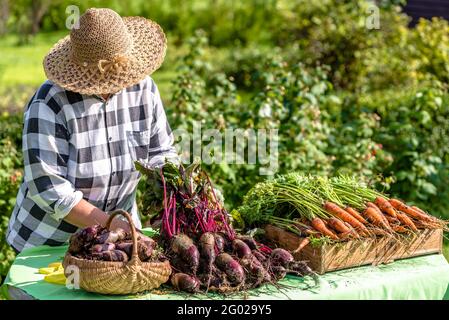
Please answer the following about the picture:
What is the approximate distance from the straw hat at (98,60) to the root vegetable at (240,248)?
903mm

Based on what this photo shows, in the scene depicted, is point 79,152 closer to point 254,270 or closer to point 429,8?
point 254,270

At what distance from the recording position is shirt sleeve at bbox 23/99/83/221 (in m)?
3.24

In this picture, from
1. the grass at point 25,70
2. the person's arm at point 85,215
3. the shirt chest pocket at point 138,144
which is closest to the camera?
the person's arm at point 85,215

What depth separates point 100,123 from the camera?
135 inches

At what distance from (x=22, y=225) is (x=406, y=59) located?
6.92 m

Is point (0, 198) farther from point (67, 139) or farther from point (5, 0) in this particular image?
point (5, 0)

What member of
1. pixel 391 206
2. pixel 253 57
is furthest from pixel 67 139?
pixel 253 57

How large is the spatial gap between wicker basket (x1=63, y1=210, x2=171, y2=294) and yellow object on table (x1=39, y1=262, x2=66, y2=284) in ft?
0.64

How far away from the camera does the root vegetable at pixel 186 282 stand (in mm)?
2703

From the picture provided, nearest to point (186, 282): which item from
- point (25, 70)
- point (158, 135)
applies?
point (158, 135)

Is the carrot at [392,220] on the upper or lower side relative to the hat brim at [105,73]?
lower

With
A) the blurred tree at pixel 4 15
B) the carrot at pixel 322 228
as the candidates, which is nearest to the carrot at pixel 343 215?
the carrot at pixel 322 228

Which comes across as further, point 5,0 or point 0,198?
point 5,0

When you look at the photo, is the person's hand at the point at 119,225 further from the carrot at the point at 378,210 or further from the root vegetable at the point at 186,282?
the carrot at the point at 378,210
